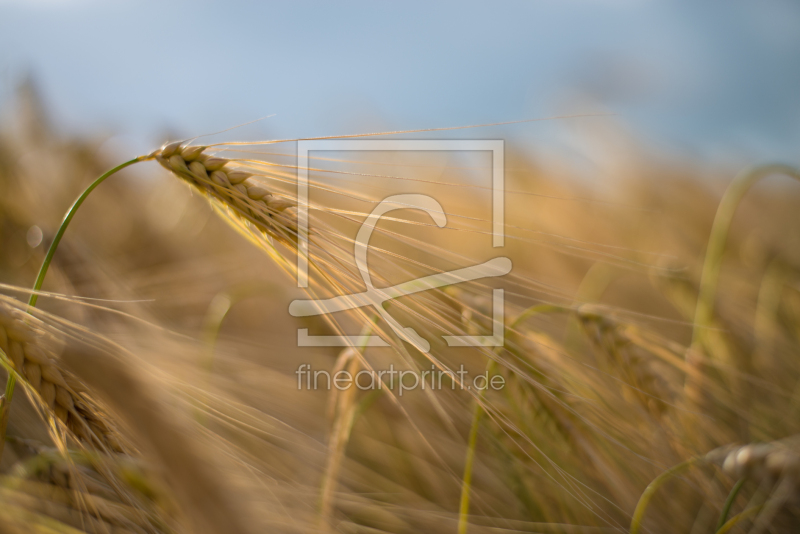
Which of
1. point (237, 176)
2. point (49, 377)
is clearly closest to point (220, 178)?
point (237, 176)

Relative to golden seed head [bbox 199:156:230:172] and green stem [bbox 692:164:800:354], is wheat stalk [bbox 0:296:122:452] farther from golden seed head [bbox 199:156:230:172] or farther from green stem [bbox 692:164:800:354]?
green stem [bbox 692:164:800:354]

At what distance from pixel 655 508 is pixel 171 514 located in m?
0.73

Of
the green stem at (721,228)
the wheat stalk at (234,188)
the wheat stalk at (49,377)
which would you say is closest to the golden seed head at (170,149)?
the wheat stalk at (234,188)

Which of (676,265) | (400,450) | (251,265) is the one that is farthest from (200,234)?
(676,265)

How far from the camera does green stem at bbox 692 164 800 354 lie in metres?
0.62

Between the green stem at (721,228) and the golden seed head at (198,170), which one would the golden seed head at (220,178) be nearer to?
the golden seed head at (198,170)

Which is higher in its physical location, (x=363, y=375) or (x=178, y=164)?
(x=178, y=164)

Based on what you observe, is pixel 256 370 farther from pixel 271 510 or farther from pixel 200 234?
pixel 200 234

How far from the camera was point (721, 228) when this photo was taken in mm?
658

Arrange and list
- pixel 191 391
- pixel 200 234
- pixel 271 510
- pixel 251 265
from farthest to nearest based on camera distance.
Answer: pixel 200 234
pixel 251 265
pixel 271 510
pixel 191 391

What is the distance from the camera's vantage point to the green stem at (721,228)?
24.5 inches

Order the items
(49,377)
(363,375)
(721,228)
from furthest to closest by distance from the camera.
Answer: (363,375) < (721,228) < (49,377)

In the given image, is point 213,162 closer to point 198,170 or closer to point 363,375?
point 198,170

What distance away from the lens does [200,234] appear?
1709 millimetres
